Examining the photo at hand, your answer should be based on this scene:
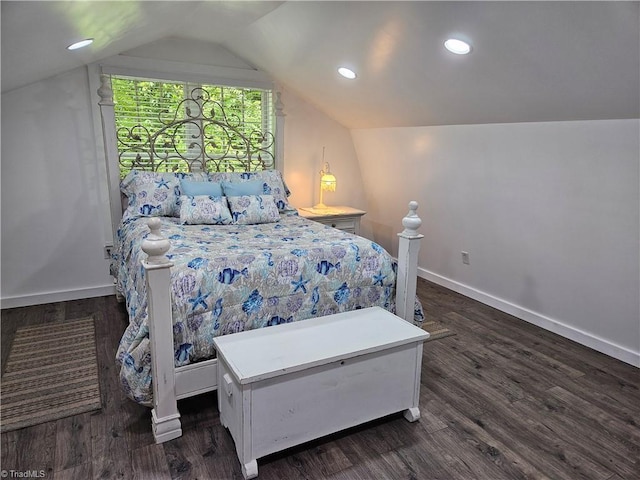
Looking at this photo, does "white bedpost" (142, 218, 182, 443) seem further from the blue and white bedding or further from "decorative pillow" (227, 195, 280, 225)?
"decorative pillow" (227, 195, 280, 225)

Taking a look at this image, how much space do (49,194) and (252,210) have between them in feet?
5.36

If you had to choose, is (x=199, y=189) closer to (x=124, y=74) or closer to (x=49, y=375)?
(x=124, y=74)

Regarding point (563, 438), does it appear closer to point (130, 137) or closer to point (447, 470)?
point (447, 470)

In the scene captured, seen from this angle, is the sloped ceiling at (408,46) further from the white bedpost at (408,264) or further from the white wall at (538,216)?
the white bedpost at (408,264)

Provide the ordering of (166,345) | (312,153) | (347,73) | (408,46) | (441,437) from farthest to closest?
(312,153) → (347,73) → (408,46) → (441,437) → (166,345)

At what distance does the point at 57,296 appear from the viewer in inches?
141

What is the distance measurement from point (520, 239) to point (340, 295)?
1.76 meters

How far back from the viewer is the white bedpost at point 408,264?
8.01 ft

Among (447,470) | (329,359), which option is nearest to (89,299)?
(329,359)

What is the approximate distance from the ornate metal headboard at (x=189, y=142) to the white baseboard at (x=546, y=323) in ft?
6.81

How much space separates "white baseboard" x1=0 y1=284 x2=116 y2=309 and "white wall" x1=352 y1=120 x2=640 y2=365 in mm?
2942

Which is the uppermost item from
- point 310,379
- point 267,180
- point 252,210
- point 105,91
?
point 105,91

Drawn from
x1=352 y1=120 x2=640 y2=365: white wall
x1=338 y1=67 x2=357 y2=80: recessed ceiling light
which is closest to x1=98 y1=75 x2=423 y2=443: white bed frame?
x1=352 y1=120 x2=640 y2=365: white wall

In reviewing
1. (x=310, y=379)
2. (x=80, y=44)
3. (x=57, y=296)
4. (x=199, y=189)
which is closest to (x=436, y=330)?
(x=310, y=379)
